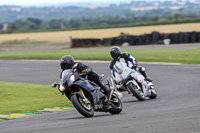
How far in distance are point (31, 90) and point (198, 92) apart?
636 cm

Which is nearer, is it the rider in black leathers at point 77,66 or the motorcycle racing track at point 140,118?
the motorcycle racing track at point 140,118

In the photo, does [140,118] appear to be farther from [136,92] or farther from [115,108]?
[136,92]

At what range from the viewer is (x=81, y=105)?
9602 mm

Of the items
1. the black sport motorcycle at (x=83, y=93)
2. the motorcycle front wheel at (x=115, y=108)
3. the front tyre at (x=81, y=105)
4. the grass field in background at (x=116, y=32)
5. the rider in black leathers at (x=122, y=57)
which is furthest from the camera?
the grass field in background at (x=116, y=32)

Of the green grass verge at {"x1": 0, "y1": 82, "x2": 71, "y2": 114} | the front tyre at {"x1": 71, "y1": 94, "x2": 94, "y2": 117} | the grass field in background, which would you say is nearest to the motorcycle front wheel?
the front tyre at {"x1": 71, "y1": 94, "x2": 94, "y2": 117}

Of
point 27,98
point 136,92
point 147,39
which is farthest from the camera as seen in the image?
point 147,39

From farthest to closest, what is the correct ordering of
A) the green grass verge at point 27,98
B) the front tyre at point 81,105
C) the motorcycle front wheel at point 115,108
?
the green grass verge at point 27,98 → the motorcycle front wheel at point 115,108 → the front tyre at point 81,105

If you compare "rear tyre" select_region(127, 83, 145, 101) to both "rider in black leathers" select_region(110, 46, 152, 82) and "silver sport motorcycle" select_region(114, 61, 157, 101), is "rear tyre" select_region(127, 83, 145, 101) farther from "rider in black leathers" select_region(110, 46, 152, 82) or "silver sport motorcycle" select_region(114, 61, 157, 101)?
"rider in black leathers" select_region(110, 46, 152, 82)

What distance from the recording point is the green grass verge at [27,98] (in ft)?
42.9

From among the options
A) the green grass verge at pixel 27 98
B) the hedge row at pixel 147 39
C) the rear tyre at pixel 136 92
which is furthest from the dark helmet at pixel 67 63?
the hedge row at pixel 147 39

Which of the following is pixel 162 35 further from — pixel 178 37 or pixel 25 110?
pixel 25 110

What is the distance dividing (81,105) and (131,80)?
4.10 m

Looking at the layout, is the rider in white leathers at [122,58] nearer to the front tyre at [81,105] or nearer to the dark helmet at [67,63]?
the dark helmet at [67,63]

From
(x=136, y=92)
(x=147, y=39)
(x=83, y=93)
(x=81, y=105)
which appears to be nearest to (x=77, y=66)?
(x=83, y=93)
